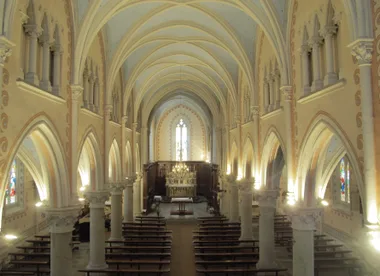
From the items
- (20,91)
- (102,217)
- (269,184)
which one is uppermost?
(20,91)

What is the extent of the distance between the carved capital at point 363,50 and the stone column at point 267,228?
9.51 m

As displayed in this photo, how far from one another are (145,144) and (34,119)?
24643 millimetres

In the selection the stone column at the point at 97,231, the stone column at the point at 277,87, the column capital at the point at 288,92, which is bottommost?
the stone column at the point at 97,231

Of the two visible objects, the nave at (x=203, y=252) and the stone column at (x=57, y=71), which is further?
the nave at (x=203, y=252)

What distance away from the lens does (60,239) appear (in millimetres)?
11680

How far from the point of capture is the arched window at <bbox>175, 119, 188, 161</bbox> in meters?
44.9

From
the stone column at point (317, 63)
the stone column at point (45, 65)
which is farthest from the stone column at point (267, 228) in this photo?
the stone column at point (45, 65)

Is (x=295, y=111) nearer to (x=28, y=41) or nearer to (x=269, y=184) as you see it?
(x=269, y=184)

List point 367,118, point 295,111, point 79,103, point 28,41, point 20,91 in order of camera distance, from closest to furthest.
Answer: point 367,118, point 20,91, point 28,41, point 295,111, point 79,103

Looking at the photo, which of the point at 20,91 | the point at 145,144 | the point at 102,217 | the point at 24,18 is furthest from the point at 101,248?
the point at 145,144

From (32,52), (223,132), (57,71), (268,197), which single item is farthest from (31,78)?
(223,132)

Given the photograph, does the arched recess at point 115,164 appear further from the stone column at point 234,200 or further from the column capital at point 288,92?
the column capital at point 288,92

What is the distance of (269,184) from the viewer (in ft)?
53.1

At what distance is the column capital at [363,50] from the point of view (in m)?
7.12
